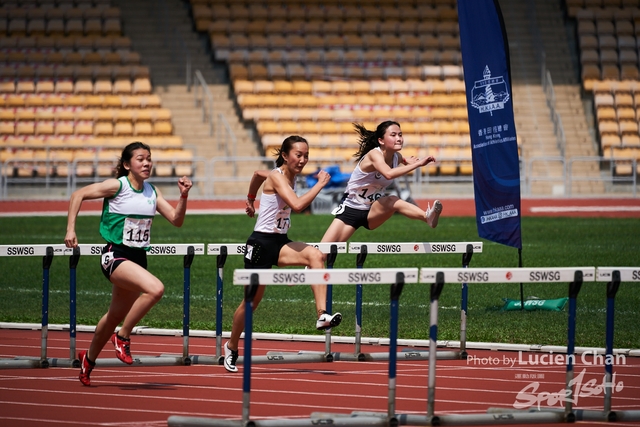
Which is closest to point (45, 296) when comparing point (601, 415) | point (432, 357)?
point (432, 357)

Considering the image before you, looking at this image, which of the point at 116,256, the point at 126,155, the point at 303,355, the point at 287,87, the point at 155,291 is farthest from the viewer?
the point at 287,87

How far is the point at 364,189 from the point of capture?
10.3m

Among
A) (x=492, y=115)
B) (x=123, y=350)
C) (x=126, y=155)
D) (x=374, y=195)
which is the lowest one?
(x=123, y=350)

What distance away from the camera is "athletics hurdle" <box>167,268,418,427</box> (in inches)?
258

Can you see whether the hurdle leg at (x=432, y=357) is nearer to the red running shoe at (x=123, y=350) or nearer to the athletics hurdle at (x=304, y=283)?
the athletics hurdle at (x=304, y=283)

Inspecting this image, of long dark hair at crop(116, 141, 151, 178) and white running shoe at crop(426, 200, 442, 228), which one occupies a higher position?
long dark hair at crop(116, 141, 151, 178)

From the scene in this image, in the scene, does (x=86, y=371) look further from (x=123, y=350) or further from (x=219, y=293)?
(x=219, y=293)

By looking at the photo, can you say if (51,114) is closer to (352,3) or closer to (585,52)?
(352,3)

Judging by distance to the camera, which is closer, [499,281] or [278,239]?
[499,281]

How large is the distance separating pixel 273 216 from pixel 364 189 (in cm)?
177

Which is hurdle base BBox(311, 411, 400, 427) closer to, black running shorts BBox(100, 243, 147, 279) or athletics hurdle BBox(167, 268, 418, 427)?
athletics hurdle BBox(167, 268, 418, 427)

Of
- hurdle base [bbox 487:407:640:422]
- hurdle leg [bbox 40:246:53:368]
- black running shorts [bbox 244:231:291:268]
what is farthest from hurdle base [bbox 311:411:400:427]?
hurdle leg [bbox 40:246:53:368]

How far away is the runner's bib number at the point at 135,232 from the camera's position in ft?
26.8

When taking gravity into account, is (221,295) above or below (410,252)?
below
